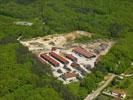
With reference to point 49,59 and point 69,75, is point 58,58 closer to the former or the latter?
point 49,59

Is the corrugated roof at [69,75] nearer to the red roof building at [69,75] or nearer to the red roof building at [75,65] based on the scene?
the red roof building at [69,75]

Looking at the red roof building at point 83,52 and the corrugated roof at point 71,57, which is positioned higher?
the red roof building at point 83,52

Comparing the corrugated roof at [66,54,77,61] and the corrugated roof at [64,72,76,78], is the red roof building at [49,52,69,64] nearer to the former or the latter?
the corrugated roof at [66,54,77,61]

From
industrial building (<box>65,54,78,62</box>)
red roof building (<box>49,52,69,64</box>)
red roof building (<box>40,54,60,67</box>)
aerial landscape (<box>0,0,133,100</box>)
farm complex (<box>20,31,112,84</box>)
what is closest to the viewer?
aerial landscape (<box>0,0,133,100</box>)

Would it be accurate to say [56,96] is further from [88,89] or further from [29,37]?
[29,37]

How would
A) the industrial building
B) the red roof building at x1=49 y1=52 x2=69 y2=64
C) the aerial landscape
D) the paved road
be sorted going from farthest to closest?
1. the industrial building
2. the red roof building at x1=49 y1=52 x2=69 y2=64
3. the paved road
4. the aerial landscape

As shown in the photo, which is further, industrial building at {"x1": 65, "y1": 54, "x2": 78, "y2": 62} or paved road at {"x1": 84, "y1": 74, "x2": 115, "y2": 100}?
industrial building at {"x1": 65, "y1": 54, "x2": 78, "y2": 62}

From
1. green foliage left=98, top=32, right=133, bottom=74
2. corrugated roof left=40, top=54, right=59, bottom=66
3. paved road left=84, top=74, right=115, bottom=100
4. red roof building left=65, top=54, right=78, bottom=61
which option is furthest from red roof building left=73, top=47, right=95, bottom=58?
paved road left=84, top=74, right=115, bottom=100

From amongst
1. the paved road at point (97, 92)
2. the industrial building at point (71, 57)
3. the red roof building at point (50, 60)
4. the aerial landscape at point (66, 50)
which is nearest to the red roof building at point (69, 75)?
the aerial landscape at point (66, 50)
